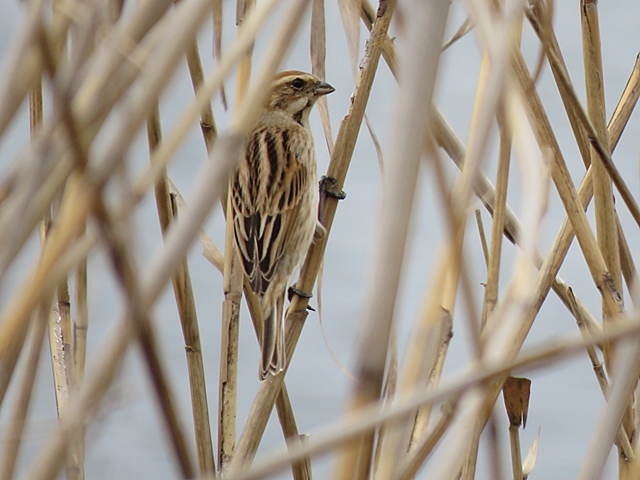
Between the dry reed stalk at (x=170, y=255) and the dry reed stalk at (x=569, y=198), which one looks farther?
the dry reed stalk at (x=569, y=198)

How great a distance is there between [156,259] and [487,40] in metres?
0.53

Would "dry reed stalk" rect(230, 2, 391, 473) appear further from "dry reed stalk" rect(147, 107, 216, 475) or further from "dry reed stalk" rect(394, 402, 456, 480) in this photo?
"dry reed stalk" rect(394, 402, 456, 480)

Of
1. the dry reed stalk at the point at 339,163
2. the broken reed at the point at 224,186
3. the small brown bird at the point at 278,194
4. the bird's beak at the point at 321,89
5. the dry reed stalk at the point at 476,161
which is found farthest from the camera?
the small brown bird at the point at 278,194

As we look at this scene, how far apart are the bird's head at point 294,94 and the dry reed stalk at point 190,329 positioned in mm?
1346

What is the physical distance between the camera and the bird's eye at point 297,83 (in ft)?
10.7

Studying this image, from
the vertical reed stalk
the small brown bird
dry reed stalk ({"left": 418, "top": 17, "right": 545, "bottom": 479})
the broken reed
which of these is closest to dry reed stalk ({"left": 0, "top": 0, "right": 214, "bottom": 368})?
the broken reed

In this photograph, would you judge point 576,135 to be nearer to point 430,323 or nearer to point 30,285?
point 430,323

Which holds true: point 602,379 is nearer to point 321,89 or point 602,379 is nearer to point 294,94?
point 321,89

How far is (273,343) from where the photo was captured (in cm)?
240

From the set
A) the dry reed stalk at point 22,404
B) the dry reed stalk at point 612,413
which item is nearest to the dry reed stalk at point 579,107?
the dry reed stalk at point 612,413

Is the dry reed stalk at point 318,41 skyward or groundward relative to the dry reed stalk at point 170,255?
skyward

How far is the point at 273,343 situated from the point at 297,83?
120 centimetres

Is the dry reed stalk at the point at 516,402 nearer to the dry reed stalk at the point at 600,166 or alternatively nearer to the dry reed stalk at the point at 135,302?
the dry reed stalk at the point at 600,166

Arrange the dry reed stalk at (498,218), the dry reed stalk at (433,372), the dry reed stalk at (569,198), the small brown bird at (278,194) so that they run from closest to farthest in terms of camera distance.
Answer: the dry reed stalk at (433,372), the dry reed stalk at (498,218), the dry reed stalk at (569,198), the small brown bird at (278,194)
